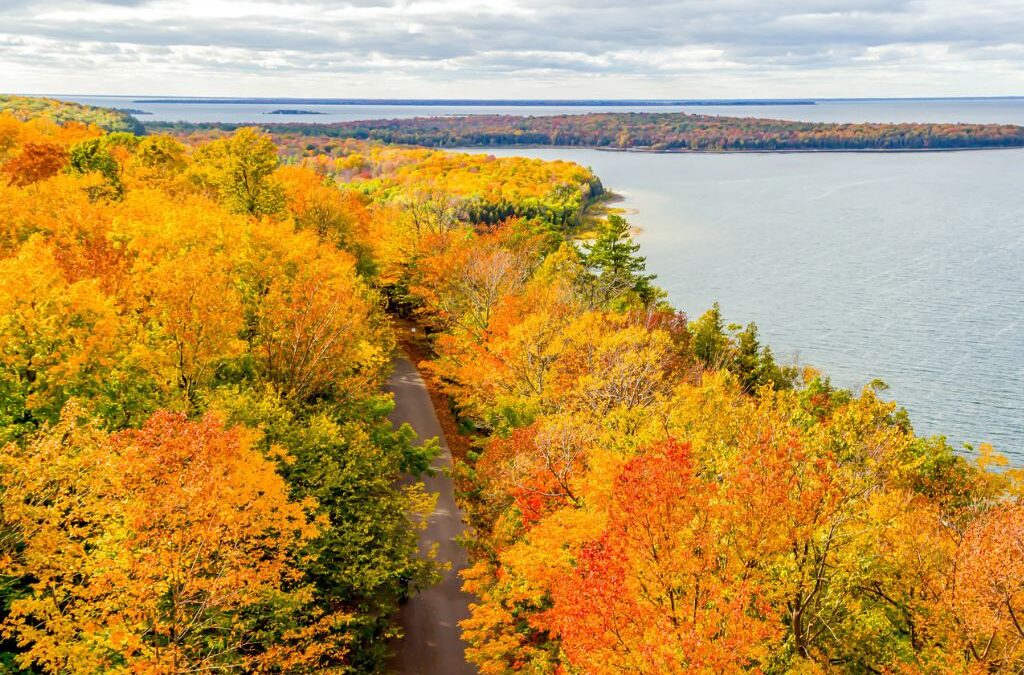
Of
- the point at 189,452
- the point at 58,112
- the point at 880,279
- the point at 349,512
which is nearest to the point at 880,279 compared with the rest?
the point at 880,279

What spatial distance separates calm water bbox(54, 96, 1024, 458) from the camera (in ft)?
207

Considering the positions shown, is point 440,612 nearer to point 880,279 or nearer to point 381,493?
point 381,493

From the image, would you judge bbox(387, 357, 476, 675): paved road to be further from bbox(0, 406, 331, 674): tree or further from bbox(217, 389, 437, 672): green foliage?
bbox(0, 406, 331, 674): tree

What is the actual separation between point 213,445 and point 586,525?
10.8m

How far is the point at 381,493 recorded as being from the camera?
28.5 meters

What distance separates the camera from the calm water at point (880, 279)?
63094mm

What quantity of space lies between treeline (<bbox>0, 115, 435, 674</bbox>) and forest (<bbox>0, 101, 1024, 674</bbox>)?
12 centimetres

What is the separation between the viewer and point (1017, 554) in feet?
56.6

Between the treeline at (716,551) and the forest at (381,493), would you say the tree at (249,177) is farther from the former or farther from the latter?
the treeline at (716,551)

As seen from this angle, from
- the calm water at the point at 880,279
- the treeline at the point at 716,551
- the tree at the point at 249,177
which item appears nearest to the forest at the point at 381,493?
the treeline at the point at 716,551

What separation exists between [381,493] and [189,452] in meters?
11.0

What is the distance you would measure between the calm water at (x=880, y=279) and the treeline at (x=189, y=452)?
47.1 meters

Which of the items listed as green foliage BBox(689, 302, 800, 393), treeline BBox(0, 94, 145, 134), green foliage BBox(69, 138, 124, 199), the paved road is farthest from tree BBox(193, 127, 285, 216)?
treeline BBox(0, 94, 145, 134)

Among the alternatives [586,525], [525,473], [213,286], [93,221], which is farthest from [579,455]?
[93,221]
